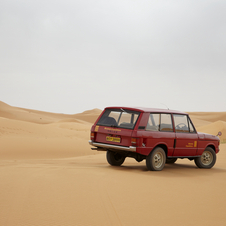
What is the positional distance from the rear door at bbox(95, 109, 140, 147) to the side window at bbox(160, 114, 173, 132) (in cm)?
77

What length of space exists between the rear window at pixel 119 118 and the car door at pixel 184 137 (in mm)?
1329

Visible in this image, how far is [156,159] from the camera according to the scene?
8570mm

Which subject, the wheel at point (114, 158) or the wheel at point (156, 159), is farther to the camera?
the wheel at point (114, 158)

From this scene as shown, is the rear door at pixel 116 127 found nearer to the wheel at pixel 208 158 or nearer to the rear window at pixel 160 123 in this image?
the rear window at pixel 160 123

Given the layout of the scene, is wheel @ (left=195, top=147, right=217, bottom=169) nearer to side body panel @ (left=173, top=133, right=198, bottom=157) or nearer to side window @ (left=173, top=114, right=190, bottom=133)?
side body panel @ (left=173, top=133, right=198, bottom=157)

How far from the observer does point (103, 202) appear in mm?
5012

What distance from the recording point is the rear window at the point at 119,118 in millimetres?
8531

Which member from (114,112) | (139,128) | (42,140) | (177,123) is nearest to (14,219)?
(139,128)

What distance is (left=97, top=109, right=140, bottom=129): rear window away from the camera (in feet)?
28.0

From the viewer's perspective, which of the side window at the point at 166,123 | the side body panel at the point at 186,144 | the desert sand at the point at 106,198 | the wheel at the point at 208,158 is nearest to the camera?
the desert sand at the point at 106,198

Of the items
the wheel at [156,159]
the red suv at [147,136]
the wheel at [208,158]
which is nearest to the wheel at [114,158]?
the red suv at [147,136]

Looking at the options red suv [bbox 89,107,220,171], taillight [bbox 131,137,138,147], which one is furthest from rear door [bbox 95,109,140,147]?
taillight [bbox 131,137,138,147]

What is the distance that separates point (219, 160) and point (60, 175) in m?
8.08

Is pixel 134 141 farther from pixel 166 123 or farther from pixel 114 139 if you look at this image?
pixel 166 123
